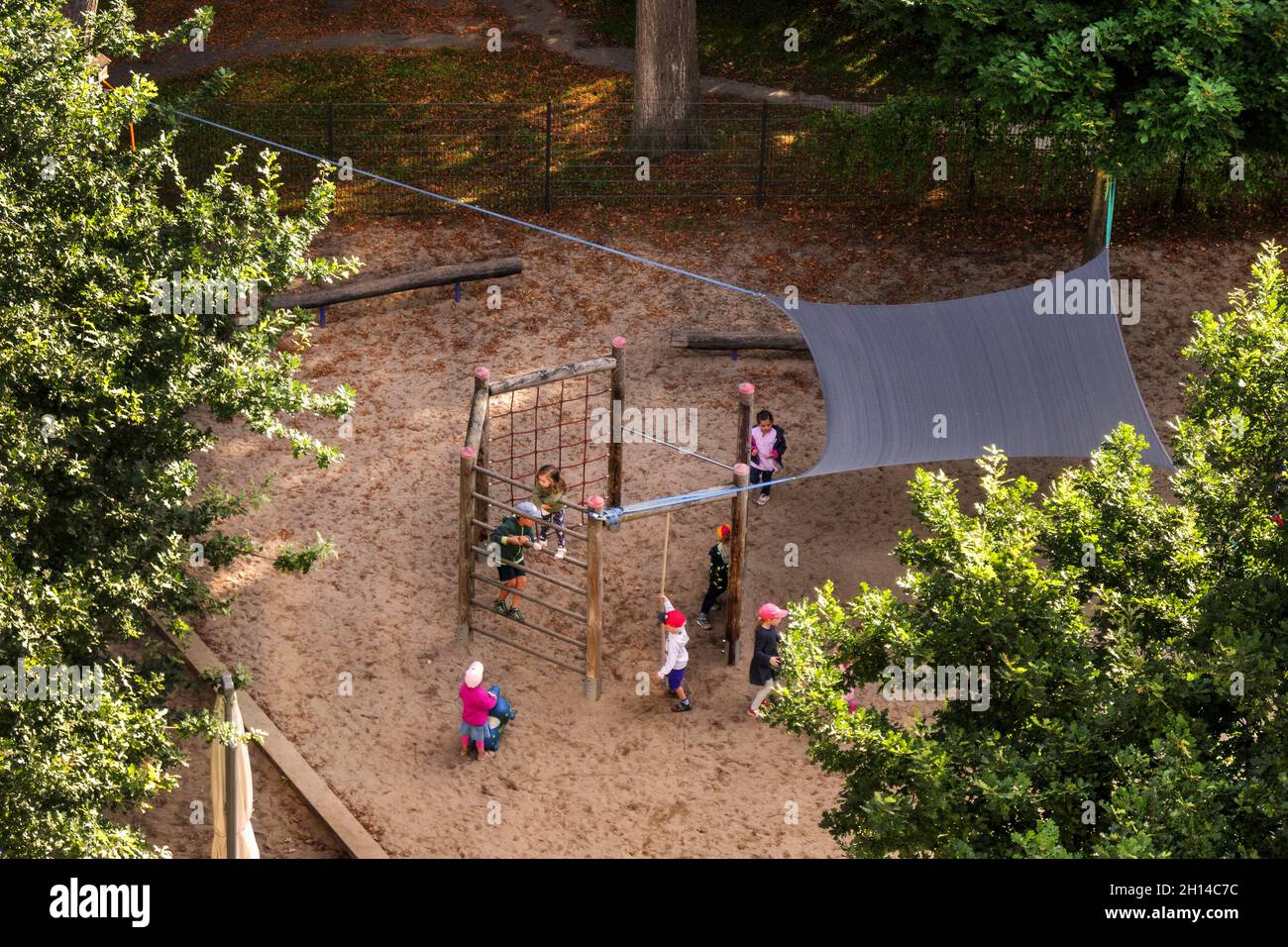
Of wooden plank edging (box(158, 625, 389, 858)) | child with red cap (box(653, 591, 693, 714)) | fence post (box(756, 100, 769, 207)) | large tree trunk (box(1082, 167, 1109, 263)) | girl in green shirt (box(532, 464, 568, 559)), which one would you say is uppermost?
fence post (box(756, 100, 769, 207))

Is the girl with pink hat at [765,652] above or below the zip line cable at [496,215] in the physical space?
below

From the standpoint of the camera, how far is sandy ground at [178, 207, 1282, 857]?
1295 centimetres

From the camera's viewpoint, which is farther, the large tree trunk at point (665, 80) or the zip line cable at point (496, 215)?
the large tree trunk at point (665, 80)

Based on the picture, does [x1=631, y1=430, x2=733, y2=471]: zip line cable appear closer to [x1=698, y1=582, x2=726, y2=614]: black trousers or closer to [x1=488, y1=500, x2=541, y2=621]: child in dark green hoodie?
[x1=698, y1=582, x2=726, y2=614]: black trousers

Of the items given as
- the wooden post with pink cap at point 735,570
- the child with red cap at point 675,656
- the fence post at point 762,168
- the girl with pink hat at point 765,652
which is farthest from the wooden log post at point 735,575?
the fence post at point 762,168

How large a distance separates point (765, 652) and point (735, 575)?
885 mm

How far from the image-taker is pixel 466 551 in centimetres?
1420

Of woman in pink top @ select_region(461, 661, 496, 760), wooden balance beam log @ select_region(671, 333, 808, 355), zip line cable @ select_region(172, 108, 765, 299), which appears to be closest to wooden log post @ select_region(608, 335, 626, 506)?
wooden balance beam log @ select_region(671, 333, 808, 355)

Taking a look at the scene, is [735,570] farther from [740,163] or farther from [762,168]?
[740,163]

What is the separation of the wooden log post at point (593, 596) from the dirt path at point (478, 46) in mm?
12587

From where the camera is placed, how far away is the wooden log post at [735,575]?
46.1 ft

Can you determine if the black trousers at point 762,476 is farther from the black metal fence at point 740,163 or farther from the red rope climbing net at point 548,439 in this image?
the black metal fence at point 740,163

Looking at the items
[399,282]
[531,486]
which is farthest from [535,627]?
[399,282]
